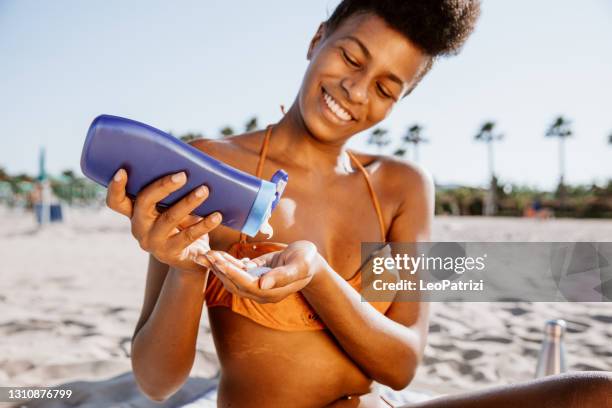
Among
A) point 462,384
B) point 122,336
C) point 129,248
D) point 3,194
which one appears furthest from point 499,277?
point 3,194

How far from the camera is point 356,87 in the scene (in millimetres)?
1415

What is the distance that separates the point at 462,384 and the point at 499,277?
3.13m

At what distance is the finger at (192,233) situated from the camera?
0.96 metres

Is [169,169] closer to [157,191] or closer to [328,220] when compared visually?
[157,191]

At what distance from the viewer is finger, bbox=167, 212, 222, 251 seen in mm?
962

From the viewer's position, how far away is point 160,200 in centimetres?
96

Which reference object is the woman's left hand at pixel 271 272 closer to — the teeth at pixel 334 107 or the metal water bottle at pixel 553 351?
the teeth at pixel 334 107

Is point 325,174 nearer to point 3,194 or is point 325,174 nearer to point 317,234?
point 317,234

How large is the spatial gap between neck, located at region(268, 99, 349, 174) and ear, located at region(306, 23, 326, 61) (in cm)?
19

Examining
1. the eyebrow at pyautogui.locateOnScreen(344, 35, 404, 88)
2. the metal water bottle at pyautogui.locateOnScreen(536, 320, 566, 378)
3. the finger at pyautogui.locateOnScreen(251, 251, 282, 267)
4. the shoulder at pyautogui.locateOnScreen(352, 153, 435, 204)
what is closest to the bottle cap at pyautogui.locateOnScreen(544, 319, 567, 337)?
the metal water bottle at pyautogui.locateOnScreen(536, 320, 566, 378)

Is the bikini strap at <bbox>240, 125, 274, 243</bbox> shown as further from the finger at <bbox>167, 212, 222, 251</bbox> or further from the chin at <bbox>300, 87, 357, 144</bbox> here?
the finger at <bbox>167, 212, 222, 251</bbox>

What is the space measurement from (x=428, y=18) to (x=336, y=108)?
1.28 feet

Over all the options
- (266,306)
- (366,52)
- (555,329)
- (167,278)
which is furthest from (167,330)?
(555,329)

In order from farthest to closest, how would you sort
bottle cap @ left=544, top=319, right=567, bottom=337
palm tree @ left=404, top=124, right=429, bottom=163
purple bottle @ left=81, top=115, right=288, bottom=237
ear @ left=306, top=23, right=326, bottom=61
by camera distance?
palm tree @ left=404, top=124, right=429, bottom=163 < bottle cap @ left=544, top=319, right=567, bottom=337 < ear @ left=306, top=23, right=326, bottom=61 < purple bottle @ left=81, top=115, right=288, bottom=237
